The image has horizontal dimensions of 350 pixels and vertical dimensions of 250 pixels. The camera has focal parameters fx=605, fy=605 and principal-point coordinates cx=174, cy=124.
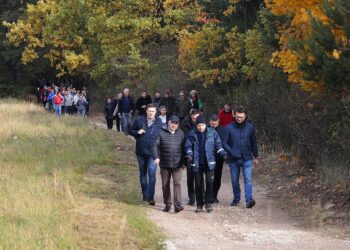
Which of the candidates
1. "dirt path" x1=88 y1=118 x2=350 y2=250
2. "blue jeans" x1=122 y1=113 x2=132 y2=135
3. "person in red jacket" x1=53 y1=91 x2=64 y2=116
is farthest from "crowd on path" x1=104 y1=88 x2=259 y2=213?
"person in red jacket" x1=53 y1=91 x2=64 y2=116

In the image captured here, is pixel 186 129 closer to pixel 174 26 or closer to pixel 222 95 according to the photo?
pixel 222 95

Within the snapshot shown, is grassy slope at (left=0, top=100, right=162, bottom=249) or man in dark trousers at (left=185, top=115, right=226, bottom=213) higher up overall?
man in dark trousers at (left=185, top=115, right=226, bottom=213)

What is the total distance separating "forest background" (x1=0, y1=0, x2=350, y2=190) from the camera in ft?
37.1

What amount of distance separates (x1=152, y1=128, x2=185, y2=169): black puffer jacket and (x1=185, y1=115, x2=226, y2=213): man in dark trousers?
0.62 ft

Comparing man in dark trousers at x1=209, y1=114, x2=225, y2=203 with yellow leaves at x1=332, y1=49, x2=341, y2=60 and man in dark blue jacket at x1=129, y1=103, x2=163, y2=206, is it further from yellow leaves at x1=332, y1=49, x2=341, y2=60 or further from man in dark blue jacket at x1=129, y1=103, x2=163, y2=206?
yellow leaves at x1=332, y1=49, x2=341, y2=60

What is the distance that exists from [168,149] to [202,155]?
671 millimetres

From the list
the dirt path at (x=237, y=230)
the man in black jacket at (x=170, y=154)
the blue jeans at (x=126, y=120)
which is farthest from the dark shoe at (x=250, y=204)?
the blue jeans at (x=126, y=120)

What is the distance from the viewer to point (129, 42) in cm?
3114

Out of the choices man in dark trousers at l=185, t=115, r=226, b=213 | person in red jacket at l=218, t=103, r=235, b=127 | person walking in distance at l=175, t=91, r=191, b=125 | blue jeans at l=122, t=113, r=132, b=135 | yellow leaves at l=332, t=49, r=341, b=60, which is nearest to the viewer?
yellow leaves at l=332, t=49, r=341, b=60

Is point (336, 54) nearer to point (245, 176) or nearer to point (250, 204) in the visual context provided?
point (245, 176)

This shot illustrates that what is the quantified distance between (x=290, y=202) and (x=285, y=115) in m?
4.16

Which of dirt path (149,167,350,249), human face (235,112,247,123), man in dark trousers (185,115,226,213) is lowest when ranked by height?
dirt path (149,167,350,249)

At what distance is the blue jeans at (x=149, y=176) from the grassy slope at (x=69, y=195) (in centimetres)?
29

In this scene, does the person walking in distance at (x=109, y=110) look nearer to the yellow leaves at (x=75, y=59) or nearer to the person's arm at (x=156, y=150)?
the yellow leaves at (x=75, y=59)
